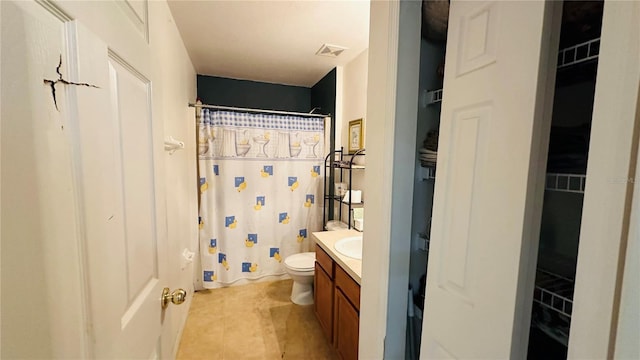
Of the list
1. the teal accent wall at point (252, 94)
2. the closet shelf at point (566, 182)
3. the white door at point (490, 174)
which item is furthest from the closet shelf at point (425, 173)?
the teal accent wall at point (252, 94)

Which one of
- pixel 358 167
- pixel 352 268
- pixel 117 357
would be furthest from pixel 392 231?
pixel 358 167

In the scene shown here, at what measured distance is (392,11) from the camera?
810mm

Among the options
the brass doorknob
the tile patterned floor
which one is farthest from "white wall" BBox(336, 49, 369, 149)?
the brass doorknob

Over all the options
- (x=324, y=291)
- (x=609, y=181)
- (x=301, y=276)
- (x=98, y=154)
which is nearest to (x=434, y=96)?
(x=609, y=181)

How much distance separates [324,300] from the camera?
6.34ft

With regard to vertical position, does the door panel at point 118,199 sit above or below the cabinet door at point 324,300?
above

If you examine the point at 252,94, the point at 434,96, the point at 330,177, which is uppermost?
the point at 252,94

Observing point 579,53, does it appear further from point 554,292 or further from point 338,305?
point 338,305

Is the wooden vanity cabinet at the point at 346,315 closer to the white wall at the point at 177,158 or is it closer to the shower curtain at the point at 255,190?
the white wall at the point at 177,158

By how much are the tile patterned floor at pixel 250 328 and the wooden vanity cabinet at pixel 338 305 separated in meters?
0.24

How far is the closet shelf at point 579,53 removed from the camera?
53cm

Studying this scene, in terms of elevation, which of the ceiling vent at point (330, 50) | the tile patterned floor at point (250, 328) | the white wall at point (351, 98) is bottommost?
the tile patterned floor at point (250, 328)

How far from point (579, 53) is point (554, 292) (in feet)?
1.74

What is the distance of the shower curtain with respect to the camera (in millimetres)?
2715
